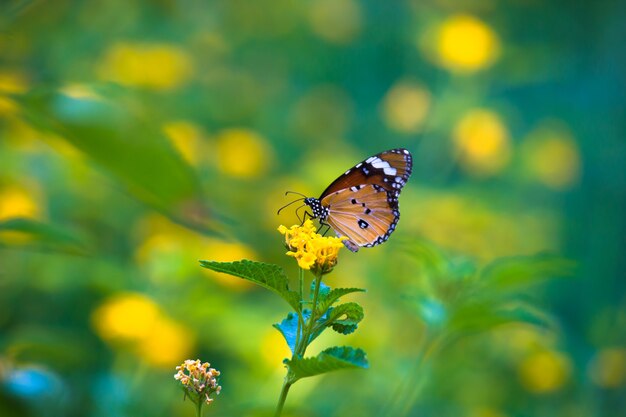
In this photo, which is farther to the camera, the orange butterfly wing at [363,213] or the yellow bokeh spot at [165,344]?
the yellow bokeh spot at [165,344]

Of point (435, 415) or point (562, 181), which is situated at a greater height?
point (562, 181)

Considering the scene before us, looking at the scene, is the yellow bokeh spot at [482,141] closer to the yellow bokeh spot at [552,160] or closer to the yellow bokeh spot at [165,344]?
the yellow bokeh spot at [552,160]

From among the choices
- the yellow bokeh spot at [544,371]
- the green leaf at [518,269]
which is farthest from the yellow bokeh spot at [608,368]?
the green leaf at [518,269]

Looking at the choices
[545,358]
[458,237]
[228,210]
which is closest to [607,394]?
[545,358]

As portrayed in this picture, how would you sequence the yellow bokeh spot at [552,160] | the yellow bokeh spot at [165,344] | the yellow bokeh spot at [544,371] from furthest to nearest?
the yellow bokeh spot at [552,160], the yellow bokeh spot at [544,371], the yellow bokeh spot at [165,344]

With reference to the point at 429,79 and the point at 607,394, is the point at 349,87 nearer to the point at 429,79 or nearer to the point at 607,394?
the point at 429,79
